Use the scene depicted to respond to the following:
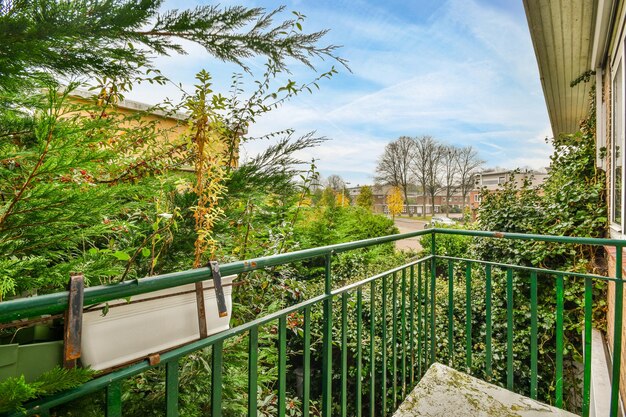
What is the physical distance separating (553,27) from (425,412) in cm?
367

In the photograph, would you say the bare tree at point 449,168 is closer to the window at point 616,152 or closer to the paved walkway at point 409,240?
the paved walkway at point 409,240

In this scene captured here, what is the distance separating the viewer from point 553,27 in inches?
128

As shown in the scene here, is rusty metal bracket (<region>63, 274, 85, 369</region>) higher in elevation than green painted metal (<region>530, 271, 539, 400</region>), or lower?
higher

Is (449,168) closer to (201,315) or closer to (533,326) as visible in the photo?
(533,326)

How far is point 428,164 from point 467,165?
390 centimetres

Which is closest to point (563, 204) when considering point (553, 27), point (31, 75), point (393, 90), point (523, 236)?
point (553, 27)

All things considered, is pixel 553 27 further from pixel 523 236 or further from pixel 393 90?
pixel 393 90

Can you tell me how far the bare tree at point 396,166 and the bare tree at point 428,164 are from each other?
63 cm

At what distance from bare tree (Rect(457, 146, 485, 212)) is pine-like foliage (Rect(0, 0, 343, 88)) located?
31740mm

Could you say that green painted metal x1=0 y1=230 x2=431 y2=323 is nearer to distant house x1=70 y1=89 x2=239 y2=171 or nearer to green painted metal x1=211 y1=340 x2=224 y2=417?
green painted metal x1=211 y1=340 x2=224 y2=417

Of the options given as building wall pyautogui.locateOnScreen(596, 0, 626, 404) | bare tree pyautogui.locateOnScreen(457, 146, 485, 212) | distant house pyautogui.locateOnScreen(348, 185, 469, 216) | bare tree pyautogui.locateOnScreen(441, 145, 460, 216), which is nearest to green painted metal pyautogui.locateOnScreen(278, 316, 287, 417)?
building wall pyautogui.locateOnScreen(596, 0, 626, 404)

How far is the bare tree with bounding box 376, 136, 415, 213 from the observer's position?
2889 centimetres

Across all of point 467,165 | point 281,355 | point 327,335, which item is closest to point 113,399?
point 281,355

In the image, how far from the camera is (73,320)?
0.65 metres
